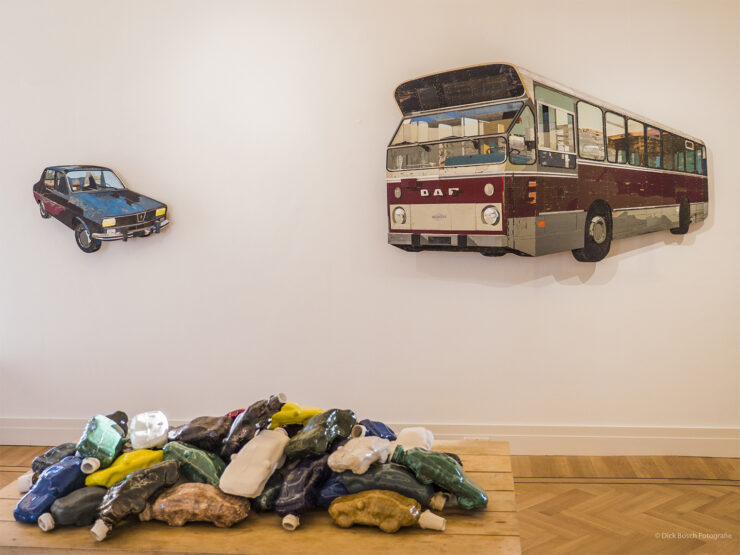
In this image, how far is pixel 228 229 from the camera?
3922 millimetres

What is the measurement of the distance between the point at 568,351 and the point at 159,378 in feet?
7.71

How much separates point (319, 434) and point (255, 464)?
20cm

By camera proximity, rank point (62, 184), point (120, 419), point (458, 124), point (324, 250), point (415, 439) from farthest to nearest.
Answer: point (62, 184) < point (324, 250) < point (458, 124) < point (120, 419) < point (415, 439)

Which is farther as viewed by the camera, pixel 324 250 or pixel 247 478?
pixel 324 250

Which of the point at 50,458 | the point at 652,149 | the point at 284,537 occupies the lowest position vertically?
the point at 284,537

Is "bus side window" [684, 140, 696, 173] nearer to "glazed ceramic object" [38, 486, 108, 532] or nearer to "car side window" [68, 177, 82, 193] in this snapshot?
"glazed ceramic object" [38, 486, 108, 532]

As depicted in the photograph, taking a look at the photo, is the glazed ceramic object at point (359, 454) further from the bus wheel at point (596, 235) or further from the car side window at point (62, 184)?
the car side window at point (62, 184)

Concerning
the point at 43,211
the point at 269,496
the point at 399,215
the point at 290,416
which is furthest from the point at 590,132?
the point at 43,211

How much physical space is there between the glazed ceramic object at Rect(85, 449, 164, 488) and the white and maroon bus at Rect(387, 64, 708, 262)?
185 centimetres

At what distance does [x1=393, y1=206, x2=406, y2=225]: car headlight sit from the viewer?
3.56 metres

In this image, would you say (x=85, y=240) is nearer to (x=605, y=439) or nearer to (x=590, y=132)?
(x=590, y=132)

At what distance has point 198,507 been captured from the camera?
1.92 metres

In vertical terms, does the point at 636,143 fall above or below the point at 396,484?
above

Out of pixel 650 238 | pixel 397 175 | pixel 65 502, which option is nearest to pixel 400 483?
pixel 65 502
